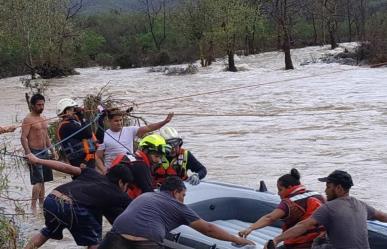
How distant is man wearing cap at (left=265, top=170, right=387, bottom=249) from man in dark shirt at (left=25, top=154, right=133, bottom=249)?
1.56m

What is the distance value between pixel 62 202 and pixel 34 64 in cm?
3623

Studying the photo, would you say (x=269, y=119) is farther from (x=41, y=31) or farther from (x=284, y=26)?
(x=41, y=31)

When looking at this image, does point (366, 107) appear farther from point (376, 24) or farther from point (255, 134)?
point (376, 24)

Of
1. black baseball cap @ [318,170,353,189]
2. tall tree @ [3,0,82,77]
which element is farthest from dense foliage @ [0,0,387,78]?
black baseball cap @ [318,170,353,189]

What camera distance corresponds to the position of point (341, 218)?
454 cm

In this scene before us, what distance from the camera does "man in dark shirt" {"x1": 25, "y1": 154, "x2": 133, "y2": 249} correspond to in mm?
5520

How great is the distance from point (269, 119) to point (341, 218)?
1389 cm

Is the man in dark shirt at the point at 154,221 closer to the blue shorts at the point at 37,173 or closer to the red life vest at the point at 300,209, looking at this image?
the red life vest at the point at 300,209

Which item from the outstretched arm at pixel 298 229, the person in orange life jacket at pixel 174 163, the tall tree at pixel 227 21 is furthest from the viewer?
the tall tree at pixel 227 21

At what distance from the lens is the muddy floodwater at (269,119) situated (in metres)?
11.2

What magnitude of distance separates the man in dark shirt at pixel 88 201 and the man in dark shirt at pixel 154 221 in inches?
26.8

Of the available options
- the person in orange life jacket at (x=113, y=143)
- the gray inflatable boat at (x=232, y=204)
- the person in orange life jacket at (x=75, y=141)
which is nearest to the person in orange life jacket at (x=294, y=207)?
the gray inflatable boat at (x=232, y=204)

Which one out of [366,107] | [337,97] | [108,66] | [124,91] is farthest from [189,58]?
[366,107]

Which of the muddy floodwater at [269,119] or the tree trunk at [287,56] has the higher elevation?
the tree trunk at [287,56]
